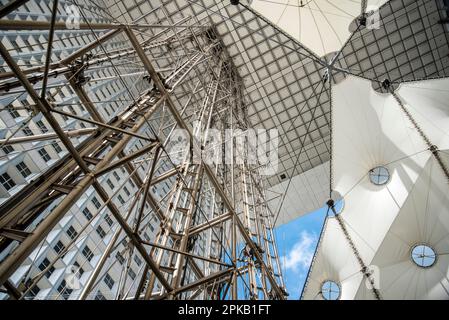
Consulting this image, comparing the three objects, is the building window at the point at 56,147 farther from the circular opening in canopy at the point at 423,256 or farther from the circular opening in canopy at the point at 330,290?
the circular opening in canopy at the point at 423,256

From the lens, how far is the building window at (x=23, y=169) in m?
22.1

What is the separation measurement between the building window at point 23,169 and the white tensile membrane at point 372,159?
688 inches

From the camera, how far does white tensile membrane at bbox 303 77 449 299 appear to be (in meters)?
Answer: 16.5

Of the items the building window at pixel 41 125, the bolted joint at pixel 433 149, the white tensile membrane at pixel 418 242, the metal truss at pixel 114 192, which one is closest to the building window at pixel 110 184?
the building window at pixel 41 125

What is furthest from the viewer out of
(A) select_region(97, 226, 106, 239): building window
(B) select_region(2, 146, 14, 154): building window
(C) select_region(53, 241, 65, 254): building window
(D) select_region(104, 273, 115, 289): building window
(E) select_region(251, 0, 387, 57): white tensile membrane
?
(A) select_region(97, 226, 106, 239): building window

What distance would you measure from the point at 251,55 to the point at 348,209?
16544 mm

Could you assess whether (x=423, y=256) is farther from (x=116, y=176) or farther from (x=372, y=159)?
(x=116, y=176)

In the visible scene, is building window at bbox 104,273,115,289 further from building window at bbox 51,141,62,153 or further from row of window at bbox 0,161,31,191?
building window at bbox 51,141,62,153

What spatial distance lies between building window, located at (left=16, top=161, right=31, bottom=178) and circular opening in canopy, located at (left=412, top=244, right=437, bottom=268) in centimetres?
2146

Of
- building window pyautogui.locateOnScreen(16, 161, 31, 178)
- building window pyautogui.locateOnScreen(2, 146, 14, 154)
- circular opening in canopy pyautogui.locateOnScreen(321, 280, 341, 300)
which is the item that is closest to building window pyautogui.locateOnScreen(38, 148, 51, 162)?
building window pyautogui.locateOnScreen(16, 161, 31, 178)

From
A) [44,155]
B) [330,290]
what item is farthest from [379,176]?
[44,155]

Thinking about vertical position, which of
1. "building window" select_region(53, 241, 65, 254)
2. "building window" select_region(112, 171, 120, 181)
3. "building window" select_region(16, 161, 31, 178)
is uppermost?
"building window" select_region(112, 171, 120, 181)

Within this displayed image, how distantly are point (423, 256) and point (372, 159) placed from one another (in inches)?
199
